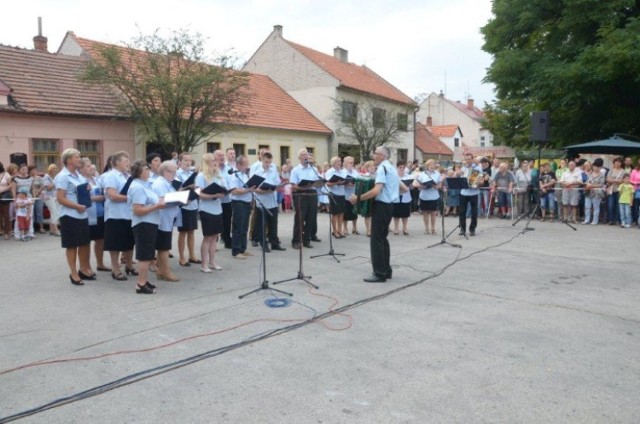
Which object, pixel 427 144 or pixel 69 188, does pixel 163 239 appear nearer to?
pixel 69 188

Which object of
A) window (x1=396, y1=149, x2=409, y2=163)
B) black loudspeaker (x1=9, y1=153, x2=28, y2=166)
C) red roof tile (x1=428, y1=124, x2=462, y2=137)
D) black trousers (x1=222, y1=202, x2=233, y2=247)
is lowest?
black trousers (x1=222, y1=202, x2=233, y2=247)

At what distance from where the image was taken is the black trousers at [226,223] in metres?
10.4

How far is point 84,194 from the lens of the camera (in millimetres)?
7344

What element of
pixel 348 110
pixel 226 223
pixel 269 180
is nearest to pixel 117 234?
pixel 269 180

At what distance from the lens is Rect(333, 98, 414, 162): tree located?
3070cm

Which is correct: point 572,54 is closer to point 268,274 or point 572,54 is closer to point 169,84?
point 169,84

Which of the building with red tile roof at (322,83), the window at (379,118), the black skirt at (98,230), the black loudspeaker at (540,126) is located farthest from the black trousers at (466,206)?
the building with red tile roof at (322,83)

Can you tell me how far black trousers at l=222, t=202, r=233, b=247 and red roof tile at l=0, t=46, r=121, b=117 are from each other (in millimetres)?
11485

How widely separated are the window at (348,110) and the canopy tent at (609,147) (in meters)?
15.2

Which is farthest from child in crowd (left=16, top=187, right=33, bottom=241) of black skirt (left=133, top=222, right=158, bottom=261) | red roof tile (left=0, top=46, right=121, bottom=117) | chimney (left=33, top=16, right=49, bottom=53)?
chimney (left=33, top=16, right=49, bottom=53)

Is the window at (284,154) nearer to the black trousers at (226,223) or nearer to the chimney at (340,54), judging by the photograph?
the chimney at (340,54)

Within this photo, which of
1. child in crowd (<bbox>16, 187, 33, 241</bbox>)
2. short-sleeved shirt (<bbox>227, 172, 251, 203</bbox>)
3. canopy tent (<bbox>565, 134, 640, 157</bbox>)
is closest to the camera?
short-sleeved shirt (<bbox>227, 172, 251, 203</bbox>)

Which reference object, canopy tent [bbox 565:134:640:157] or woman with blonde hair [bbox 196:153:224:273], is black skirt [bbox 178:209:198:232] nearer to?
woman with blonde hair [bbox 196:153:224:273]

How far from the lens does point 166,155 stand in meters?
21.0
